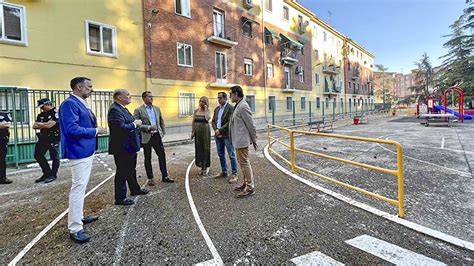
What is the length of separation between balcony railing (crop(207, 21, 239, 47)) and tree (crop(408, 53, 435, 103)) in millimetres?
54340

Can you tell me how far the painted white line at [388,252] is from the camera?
258 centimetres

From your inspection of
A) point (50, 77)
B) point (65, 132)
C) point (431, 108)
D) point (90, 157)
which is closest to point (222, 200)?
point (90, 157)

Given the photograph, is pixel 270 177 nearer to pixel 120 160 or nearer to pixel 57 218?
pixel 120 160

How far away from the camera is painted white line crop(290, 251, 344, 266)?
2598 mm

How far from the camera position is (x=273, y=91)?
2580 centimetres

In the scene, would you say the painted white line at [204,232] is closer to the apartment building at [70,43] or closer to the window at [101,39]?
the apartment building at [70,43]

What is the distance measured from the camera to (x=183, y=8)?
691 inches

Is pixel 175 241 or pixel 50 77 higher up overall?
pixel 50 77

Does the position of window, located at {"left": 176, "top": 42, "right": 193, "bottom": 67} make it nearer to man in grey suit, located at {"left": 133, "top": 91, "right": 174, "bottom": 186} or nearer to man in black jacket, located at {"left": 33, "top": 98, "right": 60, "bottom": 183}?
man in black jacket, located at {"left": 33, "top": 98, "right": 60, "bottom": 183}

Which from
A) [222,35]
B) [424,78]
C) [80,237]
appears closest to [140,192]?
[80,237]

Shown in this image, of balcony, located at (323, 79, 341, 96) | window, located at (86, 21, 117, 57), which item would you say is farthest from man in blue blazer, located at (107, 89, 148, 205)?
balcony, located at (323, 79, 341, 96)

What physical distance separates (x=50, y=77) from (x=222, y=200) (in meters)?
12.1

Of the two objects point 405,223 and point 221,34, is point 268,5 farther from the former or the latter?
point 405,223

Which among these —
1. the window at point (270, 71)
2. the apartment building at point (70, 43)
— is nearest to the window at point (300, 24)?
the window at point (270, 71)
